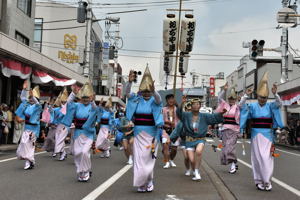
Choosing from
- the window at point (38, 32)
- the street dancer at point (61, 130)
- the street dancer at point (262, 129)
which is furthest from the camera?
the window at point (38, 32)

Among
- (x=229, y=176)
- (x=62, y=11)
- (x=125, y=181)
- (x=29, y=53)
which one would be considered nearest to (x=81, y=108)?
(x=125, y=181)

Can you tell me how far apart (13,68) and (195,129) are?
10187mm

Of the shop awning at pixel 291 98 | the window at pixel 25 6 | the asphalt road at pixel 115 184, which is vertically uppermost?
the window at pixel 25 6

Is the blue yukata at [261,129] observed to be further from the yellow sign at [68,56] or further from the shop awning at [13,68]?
the yellow sign at [68,56]

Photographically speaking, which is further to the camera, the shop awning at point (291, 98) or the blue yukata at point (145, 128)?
the shop awning at point (291, 98)

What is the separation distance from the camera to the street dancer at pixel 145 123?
7.05m

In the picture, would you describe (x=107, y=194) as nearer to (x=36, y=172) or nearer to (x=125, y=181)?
(x=125, y=181)

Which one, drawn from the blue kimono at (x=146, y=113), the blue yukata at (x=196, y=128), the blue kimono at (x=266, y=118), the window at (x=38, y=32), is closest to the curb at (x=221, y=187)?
the blue yukata at (x=196, y=128)

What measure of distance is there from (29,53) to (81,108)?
32.4 feet

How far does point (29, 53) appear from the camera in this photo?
57.4 ft

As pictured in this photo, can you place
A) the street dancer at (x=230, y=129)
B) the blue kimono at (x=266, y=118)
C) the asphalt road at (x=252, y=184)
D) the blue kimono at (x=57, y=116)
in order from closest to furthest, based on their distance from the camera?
1. the asphalt road at (x=252, y=184)
2. the blue kimono at (x=266, y=118)
3. the street dancer at (x=230, y=129)
4. the blue kimono at (x=57, y=116)

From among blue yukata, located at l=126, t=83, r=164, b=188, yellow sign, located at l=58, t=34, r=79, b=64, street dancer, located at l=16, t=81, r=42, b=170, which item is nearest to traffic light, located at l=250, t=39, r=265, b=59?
street dancer, located at l=16, t=81, r=42, b=170

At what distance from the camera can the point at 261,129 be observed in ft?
26.2

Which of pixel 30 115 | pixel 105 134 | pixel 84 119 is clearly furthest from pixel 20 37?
pixel 84 119
